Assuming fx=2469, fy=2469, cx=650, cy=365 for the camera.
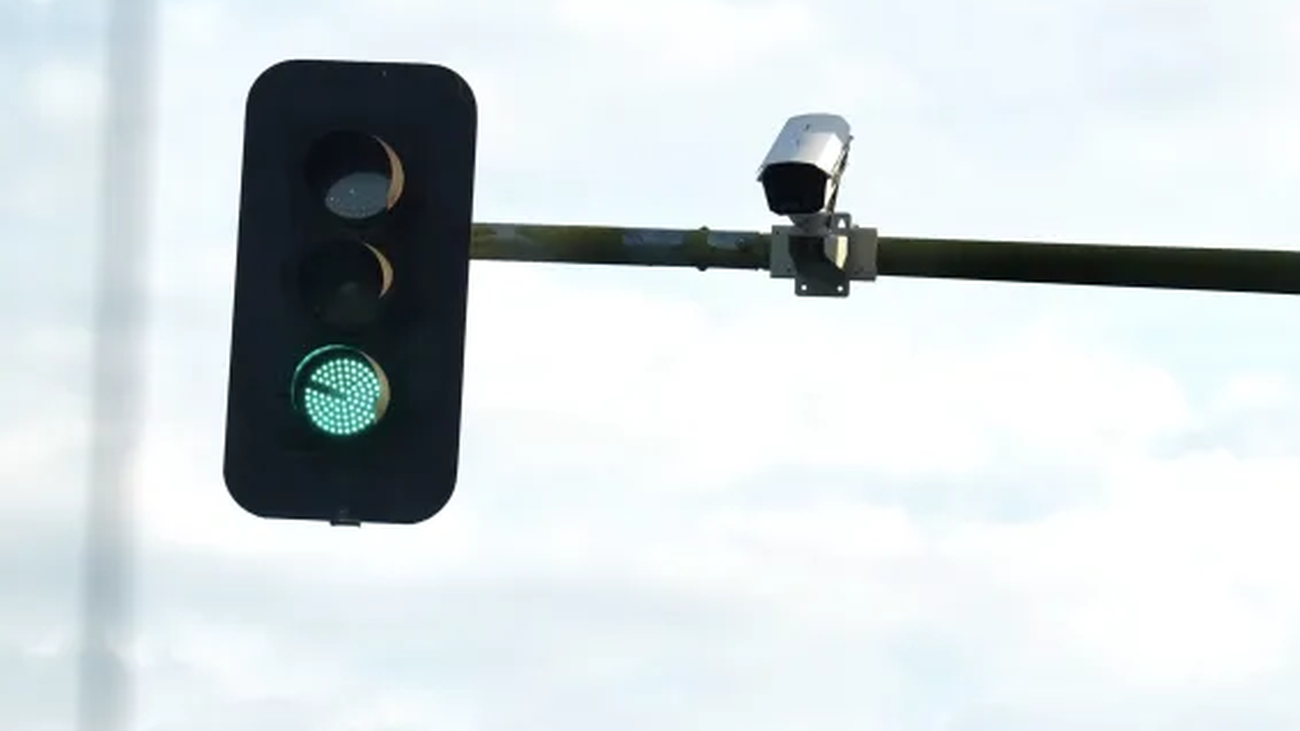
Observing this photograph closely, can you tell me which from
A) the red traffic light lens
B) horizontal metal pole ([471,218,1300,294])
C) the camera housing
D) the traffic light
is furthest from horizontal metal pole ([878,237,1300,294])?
the red traffic light lens

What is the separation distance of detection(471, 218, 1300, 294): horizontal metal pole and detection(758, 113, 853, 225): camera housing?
171 millimetres

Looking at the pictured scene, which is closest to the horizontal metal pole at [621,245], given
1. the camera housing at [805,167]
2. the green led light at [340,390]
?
the camera housing at [805,167]

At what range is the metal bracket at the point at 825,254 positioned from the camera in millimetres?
7316

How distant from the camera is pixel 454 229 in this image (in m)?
6.40

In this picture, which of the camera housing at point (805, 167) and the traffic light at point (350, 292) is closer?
the traffic light at point (350, 292)

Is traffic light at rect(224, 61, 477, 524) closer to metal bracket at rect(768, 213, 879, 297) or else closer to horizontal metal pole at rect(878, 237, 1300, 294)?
metal bracket at rect(768, 213, 879, 297)

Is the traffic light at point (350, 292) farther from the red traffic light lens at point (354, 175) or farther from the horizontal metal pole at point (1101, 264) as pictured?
the horizontal metal pole at point (1101, 264)

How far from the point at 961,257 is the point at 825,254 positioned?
0.40m

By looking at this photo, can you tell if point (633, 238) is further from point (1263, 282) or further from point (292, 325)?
point (1263, 282)

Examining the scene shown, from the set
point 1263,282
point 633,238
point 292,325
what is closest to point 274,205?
point 292,325

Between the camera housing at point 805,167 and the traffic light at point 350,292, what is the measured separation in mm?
1089

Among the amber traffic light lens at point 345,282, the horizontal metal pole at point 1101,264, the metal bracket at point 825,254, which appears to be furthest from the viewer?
the metal bracket at point 825,254

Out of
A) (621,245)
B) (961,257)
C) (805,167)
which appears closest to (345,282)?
(621,245)

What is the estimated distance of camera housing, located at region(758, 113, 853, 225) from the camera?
23.5 ft
